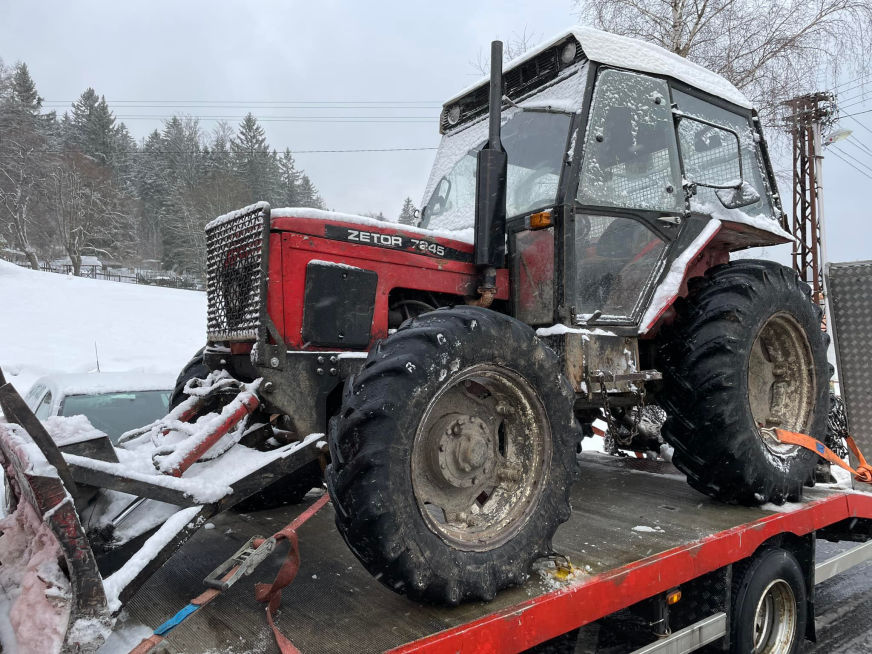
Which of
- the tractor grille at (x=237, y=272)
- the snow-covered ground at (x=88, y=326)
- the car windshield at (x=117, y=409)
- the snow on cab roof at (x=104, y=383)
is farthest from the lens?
the snow-covered ground at (x=88, y=326)

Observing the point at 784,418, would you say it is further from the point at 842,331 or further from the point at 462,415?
the point at 462,415

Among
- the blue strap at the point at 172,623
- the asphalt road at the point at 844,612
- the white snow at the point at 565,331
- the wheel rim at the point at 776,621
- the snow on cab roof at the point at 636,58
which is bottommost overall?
the asphalt road at the point at 844,612

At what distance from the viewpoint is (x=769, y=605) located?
3439mm

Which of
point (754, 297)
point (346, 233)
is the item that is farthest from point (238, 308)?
point (754, 297)

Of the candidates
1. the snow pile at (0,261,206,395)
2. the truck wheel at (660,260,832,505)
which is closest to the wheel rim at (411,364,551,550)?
the truck wheel at (660,260,832,505)

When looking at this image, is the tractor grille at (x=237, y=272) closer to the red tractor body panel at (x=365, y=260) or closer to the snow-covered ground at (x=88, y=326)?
the red tractor body panel at (x=365, y=260)

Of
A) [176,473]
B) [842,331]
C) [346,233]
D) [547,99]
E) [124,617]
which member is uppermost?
[547,99]

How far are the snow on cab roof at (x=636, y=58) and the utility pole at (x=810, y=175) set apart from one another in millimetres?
14497

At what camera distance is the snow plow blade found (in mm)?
1739

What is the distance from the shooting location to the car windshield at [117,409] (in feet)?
18.2

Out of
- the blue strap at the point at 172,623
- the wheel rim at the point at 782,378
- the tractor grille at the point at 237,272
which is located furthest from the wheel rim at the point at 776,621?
the tractor grille at the point at 237,272

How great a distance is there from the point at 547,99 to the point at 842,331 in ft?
8.70

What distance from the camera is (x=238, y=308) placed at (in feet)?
9.57

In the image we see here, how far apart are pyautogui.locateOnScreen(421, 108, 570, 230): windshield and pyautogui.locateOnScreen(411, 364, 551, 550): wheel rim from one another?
1.28 metres
